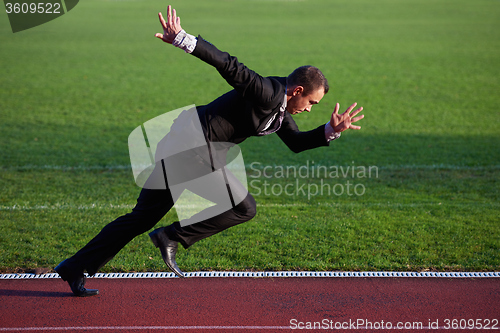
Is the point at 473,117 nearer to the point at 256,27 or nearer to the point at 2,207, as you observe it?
the point at 2,207

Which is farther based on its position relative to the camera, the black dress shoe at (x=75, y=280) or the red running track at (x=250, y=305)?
the black dress shoe at (x=75, y=280)

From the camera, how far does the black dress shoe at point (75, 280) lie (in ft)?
15.3

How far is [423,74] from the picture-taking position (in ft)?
66.7

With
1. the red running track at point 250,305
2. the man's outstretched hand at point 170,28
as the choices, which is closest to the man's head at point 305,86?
the man's outstretched hand at point 170,28

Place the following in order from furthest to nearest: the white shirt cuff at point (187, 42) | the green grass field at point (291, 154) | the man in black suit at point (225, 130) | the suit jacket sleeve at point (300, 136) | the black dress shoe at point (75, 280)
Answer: the green grass field at point (291, 154), the suit jacket sleeve at point (300, 136), the black dress shoe at point (75, 280), the man in black suit at point (225, 130), the white shirt cuff at point (187, 42)

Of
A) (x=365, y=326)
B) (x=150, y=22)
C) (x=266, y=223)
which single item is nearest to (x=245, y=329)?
(x=365, y=326)

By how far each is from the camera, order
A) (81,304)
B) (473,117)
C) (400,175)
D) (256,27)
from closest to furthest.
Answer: (81,304)
(400,175)
(473,117)
(256,27)

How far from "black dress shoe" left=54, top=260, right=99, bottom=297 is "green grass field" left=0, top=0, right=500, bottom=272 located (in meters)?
0.69

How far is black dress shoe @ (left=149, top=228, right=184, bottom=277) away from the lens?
4.61 metres

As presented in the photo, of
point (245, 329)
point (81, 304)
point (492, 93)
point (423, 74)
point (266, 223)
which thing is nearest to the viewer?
point (245, 329)

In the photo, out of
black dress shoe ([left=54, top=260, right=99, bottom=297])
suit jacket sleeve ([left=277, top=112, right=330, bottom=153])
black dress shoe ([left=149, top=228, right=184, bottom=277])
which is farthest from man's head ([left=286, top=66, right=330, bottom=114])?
black dress shoe ([left=54, top=260, right=99, bottom=297])

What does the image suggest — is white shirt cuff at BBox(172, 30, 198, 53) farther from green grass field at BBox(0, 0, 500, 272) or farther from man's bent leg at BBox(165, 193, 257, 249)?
green grass field at BBox(0, 0, 500, 272)

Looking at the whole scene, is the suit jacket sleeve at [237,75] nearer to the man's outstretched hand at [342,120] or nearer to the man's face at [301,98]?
the man's face at [301,98]

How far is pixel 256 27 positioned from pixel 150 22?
25.4 feet
